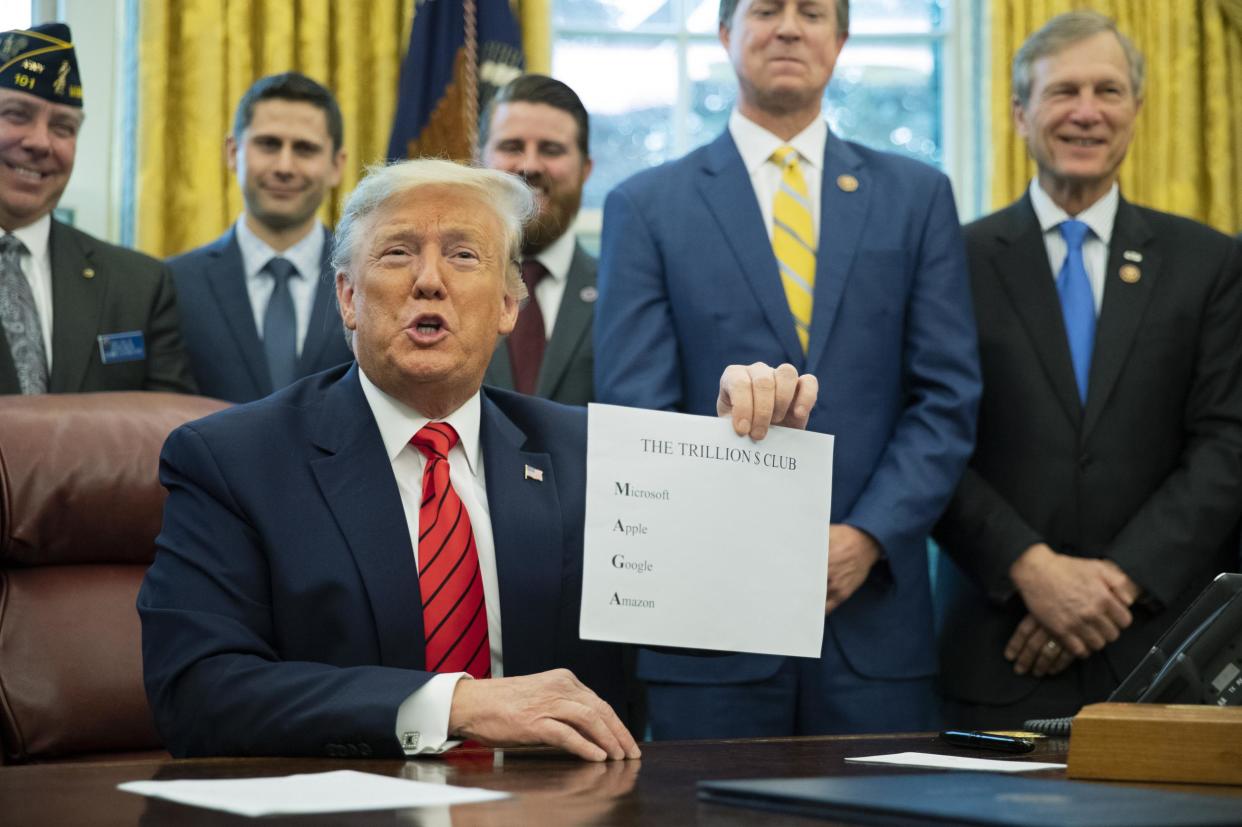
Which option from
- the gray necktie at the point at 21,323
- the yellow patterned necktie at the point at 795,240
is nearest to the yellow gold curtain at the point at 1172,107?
the yellow patterned necktie at the point at 795,240

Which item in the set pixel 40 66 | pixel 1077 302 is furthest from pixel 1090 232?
pixel 40 66

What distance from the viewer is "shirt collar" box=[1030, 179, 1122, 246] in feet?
11.8

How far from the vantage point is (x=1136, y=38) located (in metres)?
5.62

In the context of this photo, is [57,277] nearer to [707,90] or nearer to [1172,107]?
[707,90]

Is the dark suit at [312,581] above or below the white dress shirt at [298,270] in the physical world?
below

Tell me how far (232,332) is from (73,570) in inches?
51.0

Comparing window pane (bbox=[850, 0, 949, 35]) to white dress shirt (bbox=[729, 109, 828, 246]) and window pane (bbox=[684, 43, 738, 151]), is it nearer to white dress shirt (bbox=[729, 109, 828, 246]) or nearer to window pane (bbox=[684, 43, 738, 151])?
window pane (bbox=[684, 43, 738, 151])

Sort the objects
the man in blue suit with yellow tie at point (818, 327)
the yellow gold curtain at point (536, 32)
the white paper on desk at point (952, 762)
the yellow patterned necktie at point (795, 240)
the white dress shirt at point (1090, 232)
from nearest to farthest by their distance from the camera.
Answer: the white paper on desk at point (952, 762), the man in blue suit with yellow tie at point (818, 327), the yellow patterned necktie at point (795, 240), the white dress shirt at point (1090, 232), the yellow gold curtain at point (536, 32)

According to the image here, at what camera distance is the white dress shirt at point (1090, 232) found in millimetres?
3566

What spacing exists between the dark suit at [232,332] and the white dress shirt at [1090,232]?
1707mm

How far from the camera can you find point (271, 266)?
399cm

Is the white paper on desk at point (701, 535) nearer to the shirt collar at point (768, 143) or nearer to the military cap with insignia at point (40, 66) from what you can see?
the shirt collar at point (768, 143)

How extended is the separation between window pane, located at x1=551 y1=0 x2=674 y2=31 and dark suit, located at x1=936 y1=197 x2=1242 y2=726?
271cm

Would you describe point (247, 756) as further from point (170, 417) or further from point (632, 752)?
point (170, 417)
